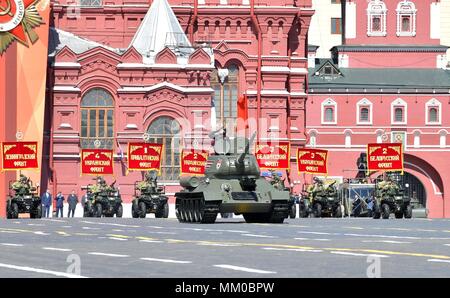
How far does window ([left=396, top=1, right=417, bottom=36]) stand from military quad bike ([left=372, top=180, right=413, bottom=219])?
66701mm

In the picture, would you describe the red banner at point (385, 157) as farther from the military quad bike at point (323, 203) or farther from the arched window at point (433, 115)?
the arched window at point (433, 115)

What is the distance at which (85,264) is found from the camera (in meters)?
20.1

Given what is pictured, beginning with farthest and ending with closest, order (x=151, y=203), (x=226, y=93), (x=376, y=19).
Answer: (x=376, y=19) → (x=226, y=93) → (x=151, y=203)

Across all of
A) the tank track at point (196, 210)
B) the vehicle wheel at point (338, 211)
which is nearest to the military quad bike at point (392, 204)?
the vehicle wheel at point (338, 211)

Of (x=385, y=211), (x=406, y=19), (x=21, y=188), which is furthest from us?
(x=406, y=19)

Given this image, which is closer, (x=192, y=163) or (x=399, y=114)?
(x=192, y=163)

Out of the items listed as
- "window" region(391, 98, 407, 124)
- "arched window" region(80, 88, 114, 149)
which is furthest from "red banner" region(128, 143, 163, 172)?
"window" region(391, 98, 407, 124)

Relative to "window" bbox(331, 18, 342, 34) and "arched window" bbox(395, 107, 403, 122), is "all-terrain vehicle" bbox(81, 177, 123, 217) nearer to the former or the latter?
"arched window" bbox(395, 107, 403, 122)

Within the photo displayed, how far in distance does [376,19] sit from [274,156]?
4824cm

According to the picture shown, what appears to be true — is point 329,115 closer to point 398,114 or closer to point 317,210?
point 398,114

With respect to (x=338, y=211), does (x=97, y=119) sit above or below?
above

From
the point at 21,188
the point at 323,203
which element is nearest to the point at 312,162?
the point at 323,203

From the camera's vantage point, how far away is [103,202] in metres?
62.2

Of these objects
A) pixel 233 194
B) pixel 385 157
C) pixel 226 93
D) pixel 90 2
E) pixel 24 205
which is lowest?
pixel 24 205
